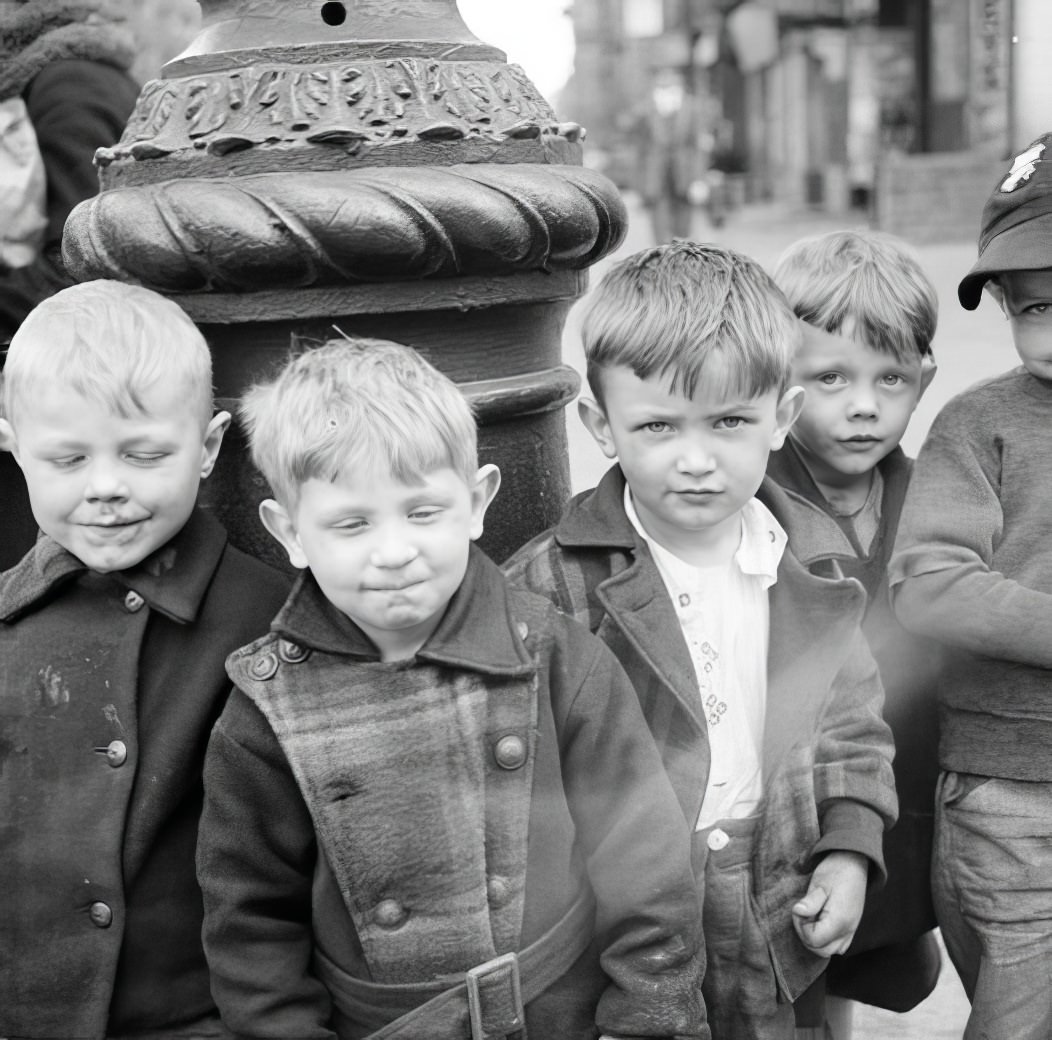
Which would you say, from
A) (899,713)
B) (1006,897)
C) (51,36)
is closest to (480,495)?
(899,713)

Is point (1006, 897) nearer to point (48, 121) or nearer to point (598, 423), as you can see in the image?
point (598, 423)

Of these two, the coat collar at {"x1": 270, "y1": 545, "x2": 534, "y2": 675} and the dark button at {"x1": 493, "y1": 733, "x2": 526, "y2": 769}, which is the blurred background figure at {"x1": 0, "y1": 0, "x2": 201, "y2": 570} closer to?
the coat collar at {"x1": 270, "y1": 545, "x2": 534, "y2": 675}

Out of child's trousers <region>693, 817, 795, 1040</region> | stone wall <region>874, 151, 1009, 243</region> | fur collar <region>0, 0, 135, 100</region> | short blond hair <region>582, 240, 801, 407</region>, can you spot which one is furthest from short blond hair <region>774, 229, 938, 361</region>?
stone wall <region>874, 151, 1009, 243</region>

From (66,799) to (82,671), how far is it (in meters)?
0.17

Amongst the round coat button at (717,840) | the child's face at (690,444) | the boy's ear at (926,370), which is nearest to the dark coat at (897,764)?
the boy's ear at (926,370)

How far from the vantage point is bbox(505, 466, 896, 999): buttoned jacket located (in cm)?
216

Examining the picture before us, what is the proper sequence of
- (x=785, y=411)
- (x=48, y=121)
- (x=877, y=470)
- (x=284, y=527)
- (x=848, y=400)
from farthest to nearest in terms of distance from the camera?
1. (x=48, y=121)
2. (x=877, y=470)
3. (x=848, y=400)
4. (x=785, y=411)
5. (x=284, y=527)

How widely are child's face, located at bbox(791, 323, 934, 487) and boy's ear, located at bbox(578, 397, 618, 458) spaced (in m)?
0.40

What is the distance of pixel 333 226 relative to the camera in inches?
83.4

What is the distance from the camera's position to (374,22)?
2330 millimetres

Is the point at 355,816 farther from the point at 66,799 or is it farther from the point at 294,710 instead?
the point at 66,799

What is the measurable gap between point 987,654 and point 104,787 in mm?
1238

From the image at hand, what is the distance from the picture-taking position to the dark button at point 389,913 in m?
1.95

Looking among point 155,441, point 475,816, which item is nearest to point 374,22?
point 155,441
